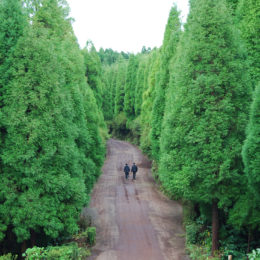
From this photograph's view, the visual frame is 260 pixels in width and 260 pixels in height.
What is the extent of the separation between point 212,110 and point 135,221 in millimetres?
8329

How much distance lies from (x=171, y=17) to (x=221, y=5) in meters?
12.9

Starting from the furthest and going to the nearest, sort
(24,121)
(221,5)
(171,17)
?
(171,17), (221,5), (24,121)

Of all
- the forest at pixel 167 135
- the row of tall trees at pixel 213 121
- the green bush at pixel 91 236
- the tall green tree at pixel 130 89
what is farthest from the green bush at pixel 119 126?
the row of tall trees at pixel 213 121

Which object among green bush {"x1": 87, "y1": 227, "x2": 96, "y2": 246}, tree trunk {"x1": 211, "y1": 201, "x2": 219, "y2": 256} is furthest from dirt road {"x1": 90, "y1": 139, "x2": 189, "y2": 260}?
tree trunk {"x1": 211, "y1": 201, "x2": 219, "y2": 256}

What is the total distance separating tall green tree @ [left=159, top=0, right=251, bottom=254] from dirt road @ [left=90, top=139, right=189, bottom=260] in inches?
115

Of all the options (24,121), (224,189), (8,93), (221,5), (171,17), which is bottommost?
(224,189)

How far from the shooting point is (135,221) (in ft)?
53.1

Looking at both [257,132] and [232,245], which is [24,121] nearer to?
[257,132]

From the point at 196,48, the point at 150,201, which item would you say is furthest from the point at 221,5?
the point at 150,201

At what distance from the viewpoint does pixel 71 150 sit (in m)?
10.7

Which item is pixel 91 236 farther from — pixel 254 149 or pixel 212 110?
pixel 254 149

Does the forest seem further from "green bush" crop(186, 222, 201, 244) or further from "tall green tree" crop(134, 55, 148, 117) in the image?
"tall green tree" crop(134, 55, 148, 117)

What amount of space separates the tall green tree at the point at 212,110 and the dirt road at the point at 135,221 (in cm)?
293

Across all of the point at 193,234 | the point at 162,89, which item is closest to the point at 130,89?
the point at 162,89
